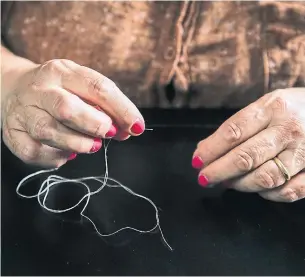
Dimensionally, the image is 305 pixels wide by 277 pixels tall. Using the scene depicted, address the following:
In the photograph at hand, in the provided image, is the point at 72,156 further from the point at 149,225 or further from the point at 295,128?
the point at 295,128

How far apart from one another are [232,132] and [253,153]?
0.03 meters

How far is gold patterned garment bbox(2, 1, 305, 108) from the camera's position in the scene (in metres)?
0.82

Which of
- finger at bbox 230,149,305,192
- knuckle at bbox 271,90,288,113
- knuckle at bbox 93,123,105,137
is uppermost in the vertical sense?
knuckle at bbox 271,90,288,113

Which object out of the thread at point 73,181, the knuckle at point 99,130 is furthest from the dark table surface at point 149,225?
the knuckle at point 99,130

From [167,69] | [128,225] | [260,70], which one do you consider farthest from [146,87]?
[128,225]

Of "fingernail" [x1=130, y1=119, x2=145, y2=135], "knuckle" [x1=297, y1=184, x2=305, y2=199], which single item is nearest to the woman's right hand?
"fingernail" [x1=130, y1=119, x2=145, y2=135]

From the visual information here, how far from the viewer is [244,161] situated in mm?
651

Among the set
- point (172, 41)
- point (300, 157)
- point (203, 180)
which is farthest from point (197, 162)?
point (172, 41)

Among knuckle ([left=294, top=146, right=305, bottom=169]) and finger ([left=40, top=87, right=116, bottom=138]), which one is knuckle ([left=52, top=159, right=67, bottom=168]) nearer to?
finger ([left=40, top=87, right=116, bottom=138])

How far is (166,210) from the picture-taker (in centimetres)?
67

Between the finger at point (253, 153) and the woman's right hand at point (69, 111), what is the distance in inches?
4.5

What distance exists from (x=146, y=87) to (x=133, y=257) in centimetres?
34

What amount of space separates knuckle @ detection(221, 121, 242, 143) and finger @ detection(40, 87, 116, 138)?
14 cm

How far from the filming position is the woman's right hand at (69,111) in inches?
23.8
